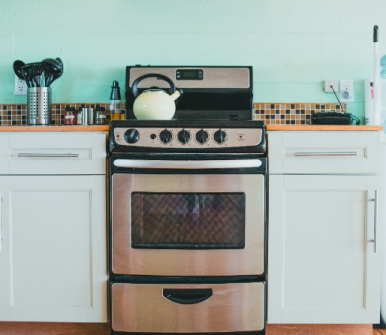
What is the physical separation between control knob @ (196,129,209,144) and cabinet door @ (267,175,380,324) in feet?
1.07

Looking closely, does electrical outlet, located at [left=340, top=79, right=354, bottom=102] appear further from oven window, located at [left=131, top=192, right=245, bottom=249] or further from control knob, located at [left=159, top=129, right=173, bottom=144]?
control knob, located at [left=159, top=129, right=173, bottom=144]

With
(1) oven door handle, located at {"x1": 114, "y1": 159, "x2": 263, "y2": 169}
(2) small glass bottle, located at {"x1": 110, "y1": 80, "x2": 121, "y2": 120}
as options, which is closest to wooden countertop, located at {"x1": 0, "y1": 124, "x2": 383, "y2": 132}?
(1) oven door handle, located at {"x1": 114, "y1": 159, "x2": 263, "y2": 169}

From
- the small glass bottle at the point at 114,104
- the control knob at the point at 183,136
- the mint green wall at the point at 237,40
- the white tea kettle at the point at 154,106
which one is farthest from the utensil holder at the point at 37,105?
the control knob at the point at 183,136

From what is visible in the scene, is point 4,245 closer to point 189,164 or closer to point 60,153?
point 60,153

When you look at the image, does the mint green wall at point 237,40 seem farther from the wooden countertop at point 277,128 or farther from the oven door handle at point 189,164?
the oven door handle at point 189,164

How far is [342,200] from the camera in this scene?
5.99 ft

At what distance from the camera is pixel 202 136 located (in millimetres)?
1786

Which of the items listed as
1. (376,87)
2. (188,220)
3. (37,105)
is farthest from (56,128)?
(376,87)

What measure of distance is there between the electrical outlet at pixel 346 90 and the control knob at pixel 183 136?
107 centimetres

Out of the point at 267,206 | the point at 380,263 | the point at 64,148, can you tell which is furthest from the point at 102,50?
the point at 380,263

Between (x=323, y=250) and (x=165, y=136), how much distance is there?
81 cm

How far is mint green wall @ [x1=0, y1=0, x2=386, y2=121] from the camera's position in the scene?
7.95 feet

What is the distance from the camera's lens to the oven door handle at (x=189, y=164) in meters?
1.78

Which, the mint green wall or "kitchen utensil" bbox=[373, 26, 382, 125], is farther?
the mint green wall
